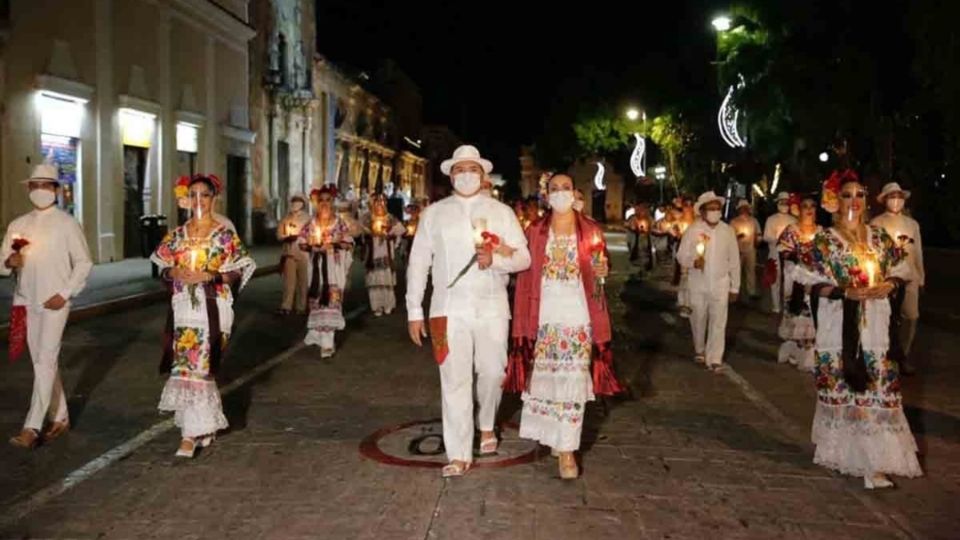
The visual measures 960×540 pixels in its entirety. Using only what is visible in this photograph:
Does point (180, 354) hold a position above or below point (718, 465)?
above

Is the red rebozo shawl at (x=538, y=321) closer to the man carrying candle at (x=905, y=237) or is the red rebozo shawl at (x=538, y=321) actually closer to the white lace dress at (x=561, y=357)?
the white lace dress at (x=561, y=357)

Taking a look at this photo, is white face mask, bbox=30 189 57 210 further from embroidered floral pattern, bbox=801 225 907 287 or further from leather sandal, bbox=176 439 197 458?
embroidered floral pattern, bbox=801 225 907 287

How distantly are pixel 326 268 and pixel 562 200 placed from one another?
6.08 metres

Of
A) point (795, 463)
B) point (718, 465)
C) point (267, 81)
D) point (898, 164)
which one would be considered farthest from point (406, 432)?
point (267, 81)

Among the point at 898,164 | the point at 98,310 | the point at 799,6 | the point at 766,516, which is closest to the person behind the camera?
the point at 766,516

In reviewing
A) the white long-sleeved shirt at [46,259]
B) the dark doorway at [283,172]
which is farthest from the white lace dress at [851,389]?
the dark doorway at [283,172]

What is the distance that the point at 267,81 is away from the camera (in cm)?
3741

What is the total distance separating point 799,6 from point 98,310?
54.1 feet

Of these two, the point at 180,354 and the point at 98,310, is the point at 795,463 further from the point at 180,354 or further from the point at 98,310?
the point at 98,310

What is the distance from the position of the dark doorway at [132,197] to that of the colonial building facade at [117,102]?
0.12 ft

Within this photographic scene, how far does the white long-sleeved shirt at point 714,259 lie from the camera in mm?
11141

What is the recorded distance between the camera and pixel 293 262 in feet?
54.3

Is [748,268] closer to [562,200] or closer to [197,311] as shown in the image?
[562,200]

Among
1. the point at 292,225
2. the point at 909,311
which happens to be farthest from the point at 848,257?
the point at 292,225
